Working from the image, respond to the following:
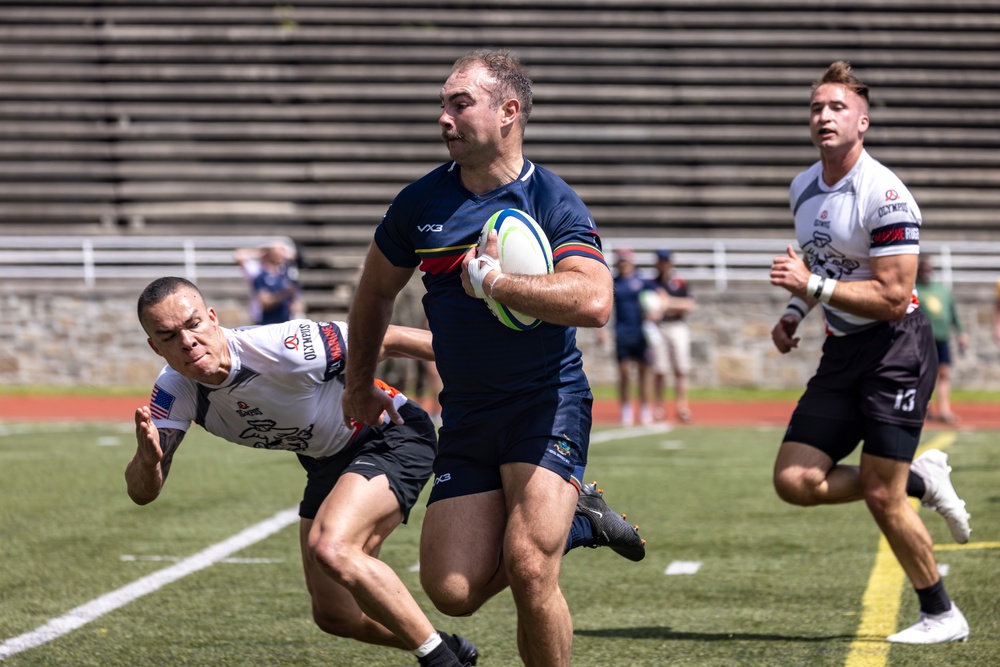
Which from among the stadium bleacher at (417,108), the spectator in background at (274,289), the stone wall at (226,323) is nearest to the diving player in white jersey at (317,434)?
the spectator in background at (274,289)

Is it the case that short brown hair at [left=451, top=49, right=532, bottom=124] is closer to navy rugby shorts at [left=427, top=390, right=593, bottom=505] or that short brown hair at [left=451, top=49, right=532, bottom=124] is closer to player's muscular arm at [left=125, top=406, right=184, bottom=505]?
navy rugby shorts at [left=427, top=390, right=593, bottom=505]

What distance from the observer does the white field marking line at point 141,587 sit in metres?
5.74

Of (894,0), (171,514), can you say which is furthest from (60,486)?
(894,0)

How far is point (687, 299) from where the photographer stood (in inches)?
658

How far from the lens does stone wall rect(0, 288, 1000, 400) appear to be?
19969 millimetres

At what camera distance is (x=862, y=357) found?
5.71 metres

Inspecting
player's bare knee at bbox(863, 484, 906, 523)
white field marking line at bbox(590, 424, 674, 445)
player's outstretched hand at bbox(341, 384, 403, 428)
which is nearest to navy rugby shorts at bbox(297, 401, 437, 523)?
player's outstretched hand at bbox(341, 384, 403, 428)

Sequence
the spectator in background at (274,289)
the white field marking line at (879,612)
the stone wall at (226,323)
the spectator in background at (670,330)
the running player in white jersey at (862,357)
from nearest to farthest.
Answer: the white field marking line at (879,612)
the running player in white jersey at (862,357)
the spectator in background at (274,289)
the spectator in background at (670,330)
the stone wall at (226,323)

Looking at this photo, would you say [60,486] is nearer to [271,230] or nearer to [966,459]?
[966,459]

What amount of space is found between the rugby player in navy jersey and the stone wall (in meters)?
15.5

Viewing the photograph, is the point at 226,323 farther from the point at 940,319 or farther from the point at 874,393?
the point at 874,393

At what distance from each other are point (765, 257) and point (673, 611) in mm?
14878

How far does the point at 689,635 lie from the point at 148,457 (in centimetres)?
244

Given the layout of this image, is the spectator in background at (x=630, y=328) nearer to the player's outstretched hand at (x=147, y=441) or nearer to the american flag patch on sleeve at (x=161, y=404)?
the american flag patch on sleeve at (x=161, y=404)
